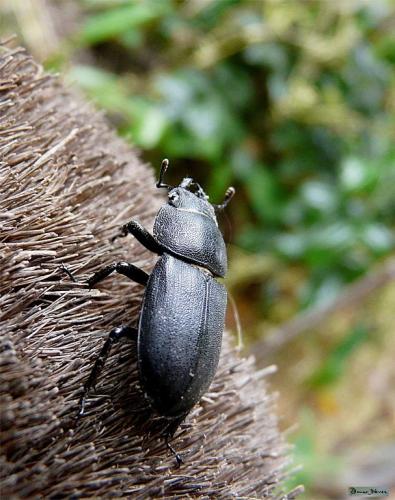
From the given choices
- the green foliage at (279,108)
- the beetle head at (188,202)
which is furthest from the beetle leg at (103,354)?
the green foliage at (279,108)

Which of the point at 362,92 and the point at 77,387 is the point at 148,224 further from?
the point at 362,92

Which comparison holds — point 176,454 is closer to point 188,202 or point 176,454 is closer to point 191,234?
point 191,234

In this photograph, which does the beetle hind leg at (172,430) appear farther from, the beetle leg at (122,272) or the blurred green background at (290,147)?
the blurred green background at (290,147)

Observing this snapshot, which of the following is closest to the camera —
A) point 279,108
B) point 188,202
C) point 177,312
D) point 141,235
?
point 177,312

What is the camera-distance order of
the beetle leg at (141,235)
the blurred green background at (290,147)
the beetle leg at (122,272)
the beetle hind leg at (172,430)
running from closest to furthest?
the beetle hind leg at (172,430)
the beetle leg at (122,272)
the beetle leg at (141,235)
the blurred green background at (290,147)

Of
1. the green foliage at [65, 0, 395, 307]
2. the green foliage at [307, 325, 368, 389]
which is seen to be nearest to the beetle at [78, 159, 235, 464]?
the green foliage at [65, 0, 395, 307]

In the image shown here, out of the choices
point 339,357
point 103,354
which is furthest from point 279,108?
point 103,354

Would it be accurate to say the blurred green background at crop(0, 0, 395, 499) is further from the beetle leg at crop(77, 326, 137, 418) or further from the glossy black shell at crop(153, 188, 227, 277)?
the beetle leg at crop(77, 326, 137, 418)
